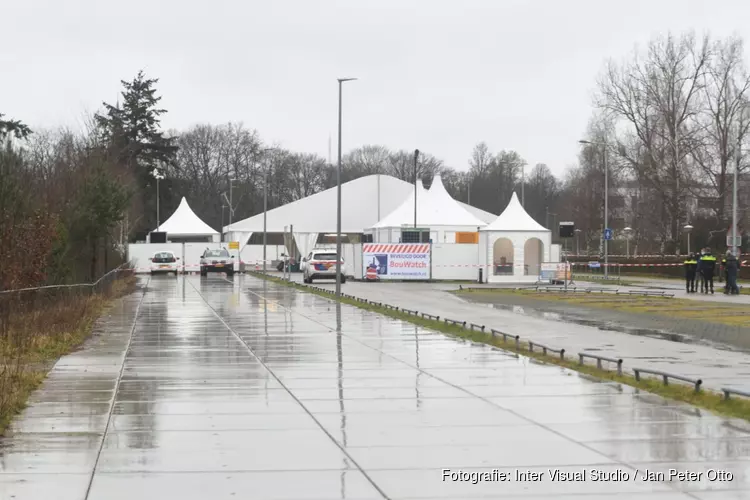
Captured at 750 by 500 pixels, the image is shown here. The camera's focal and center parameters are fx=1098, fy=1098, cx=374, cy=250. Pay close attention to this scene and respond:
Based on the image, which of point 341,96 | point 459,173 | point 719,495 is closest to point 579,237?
point 459,173

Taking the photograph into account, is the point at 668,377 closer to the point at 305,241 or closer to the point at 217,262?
the point at 217,262

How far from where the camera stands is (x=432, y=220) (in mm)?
64938

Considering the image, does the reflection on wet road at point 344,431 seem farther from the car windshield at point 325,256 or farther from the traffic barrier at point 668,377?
the car windshield at point 325,256

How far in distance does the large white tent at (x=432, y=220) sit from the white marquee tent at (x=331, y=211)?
12.9 m

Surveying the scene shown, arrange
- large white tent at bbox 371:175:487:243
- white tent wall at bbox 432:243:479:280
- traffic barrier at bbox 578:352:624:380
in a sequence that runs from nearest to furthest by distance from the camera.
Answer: traffic barrier at bbox 578:352:624:380
white tent wall at bbox 432:243:479:280
large white tent at bbox 371:175:487:243

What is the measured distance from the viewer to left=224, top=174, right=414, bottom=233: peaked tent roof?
80.3 m

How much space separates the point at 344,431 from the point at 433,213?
55.4 metres

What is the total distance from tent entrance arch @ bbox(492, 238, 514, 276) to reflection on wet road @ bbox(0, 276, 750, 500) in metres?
35.0

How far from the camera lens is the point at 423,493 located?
7.82 metres

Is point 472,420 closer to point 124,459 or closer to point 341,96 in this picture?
point 124,459

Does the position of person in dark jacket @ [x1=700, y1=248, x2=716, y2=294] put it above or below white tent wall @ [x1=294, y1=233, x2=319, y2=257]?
below

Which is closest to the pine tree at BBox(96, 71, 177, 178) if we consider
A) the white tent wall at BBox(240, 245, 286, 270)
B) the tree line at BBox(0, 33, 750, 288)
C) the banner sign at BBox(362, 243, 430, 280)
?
the tree line at BBox(0, 33, 750, 288)

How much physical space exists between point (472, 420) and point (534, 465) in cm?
234

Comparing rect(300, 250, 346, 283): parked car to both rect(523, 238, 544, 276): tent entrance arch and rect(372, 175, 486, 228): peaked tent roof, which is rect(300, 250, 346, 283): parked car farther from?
rect(372, 175, 486, 228): peaked tent roof
